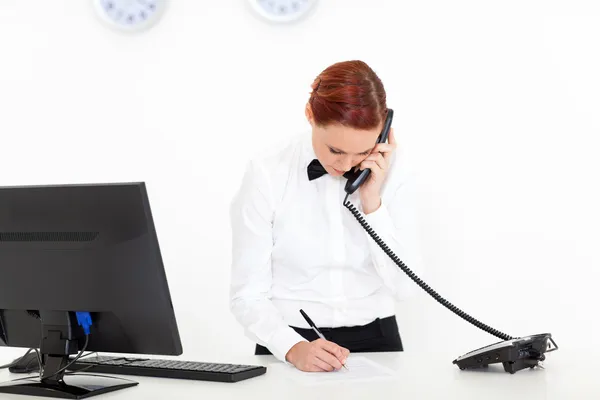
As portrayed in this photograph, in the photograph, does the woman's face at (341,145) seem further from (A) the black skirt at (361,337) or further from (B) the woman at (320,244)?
(A) the black skirt at (361,337)

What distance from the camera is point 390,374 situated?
1.96 m

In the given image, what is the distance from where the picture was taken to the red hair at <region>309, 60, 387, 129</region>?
224 cm

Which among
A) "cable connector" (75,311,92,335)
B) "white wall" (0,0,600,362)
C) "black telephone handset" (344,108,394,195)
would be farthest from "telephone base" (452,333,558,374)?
"white wall" (0,0,600,362)

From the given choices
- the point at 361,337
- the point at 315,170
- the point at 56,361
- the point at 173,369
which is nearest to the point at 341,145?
the point at 315,170

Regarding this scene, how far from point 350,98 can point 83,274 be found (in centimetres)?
88

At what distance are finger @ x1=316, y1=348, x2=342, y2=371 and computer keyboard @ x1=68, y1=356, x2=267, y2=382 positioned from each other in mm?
148

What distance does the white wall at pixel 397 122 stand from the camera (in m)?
3.51

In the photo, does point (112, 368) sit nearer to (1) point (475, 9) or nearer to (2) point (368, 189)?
(2) point (368, 189)

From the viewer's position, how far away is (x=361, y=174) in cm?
244

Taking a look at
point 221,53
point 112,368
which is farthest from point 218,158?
point 112,368

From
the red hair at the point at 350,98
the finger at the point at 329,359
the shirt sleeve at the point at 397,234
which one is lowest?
the finger at the point at 329,359

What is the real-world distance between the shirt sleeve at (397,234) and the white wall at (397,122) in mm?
1057

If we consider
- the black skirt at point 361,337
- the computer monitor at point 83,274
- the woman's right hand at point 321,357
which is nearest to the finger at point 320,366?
the woman's right hand at point 321,357

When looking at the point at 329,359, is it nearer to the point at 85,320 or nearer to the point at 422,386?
the point at 422,386
